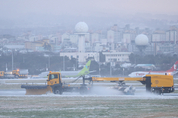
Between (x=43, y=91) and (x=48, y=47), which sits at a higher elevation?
(x=48, y=47)

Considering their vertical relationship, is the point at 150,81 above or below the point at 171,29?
below

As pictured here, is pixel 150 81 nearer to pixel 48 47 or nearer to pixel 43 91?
pixel 43 91

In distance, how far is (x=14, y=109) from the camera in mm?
16156

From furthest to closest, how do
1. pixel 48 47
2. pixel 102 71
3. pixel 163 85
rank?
pixel 48 47
pixel 102 71
pixel 163 85

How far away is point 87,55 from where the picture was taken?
115 m

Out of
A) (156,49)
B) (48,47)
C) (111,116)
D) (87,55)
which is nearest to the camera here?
(111,116)

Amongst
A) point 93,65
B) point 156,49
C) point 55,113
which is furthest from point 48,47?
point 55,113

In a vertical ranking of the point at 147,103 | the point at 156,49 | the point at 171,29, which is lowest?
the point at 147,103

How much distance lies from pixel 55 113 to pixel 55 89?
32.8 feet

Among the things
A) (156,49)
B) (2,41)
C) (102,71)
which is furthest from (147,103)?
(2,41)

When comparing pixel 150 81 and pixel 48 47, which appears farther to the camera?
pixel 48 47

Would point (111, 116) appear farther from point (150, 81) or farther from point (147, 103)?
point (150, 81)

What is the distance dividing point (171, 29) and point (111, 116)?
15514 cm

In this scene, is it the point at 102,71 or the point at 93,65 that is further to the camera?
the point at 93,65
